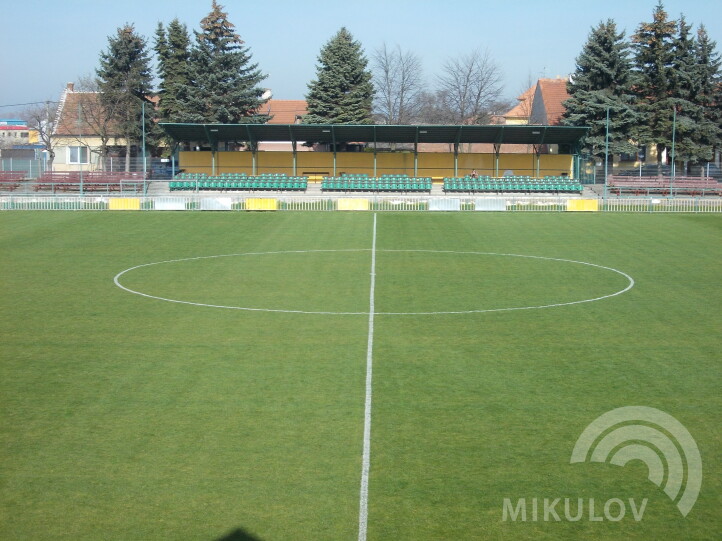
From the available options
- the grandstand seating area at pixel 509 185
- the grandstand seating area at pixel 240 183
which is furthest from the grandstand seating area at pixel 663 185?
the grandstand seating area at pixel 240 183

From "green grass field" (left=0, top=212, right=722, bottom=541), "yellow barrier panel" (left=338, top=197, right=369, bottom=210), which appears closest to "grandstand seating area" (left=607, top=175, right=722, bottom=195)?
"yellow barrier panel" (left=338, top=197, right=369, bottom=210)

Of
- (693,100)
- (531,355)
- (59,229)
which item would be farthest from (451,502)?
(693,100)

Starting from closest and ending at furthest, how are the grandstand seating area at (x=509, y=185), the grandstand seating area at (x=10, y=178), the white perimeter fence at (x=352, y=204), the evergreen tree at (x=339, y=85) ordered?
the white perimeter fence at (x=352, y=204) → the grandstand seating area at (x=509, y=185) → the grandstand seating area at (x=10, y=178) → the evergreen tree at (x=339, y=85)

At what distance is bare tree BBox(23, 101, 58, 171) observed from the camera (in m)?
79.6

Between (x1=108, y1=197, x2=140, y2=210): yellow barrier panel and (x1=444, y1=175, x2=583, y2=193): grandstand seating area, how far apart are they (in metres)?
22.5

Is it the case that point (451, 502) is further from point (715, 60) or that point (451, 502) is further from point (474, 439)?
point (715, 60)

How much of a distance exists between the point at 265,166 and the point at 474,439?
53.8 meters

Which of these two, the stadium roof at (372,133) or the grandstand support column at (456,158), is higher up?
the stadium roof at (372,133)

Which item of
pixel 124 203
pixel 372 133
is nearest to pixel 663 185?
pixel 372 133

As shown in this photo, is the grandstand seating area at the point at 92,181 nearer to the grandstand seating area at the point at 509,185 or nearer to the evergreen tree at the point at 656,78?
the grandstand seating area at the point at 509,185

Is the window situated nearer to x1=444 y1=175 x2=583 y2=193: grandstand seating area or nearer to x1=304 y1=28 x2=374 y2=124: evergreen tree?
x1=304 y1=28 x2=374 y2=124: evergreen tree

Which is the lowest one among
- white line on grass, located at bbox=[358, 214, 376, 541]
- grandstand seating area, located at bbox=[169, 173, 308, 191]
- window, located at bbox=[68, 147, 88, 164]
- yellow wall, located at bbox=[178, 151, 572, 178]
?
white line on grass, located at bbox=[358, 214, 376, 541]

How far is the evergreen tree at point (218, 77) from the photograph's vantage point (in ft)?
222

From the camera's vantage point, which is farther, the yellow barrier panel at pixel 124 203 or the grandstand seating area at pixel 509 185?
the grandstand seating area at pixel 509 185
